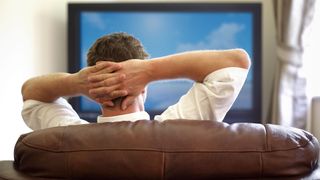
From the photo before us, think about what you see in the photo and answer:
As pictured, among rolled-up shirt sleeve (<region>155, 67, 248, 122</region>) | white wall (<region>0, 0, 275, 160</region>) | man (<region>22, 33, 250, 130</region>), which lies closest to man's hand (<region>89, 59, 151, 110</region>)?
man (<region>22, 33, 250, 130</region>)

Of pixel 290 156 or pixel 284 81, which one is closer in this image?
pixel 290 156

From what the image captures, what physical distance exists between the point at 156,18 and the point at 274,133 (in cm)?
246

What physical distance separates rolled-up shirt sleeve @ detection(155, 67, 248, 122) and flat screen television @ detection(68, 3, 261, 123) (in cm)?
205

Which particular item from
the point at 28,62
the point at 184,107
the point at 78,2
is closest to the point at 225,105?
→ the point at 184,107

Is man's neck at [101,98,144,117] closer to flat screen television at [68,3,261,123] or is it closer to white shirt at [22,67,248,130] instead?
white shirt at [22,67,248,130]

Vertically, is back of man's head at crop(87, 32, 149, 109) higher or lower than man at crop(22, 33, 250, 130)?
higher

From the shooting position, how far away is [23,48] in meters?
2.71

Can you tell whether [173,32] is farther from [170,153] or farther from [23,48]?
[170,153]

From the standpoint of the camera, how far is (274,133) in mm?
898

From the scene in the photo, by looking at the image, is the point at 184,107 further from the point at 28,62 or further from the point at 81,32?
the point at 81,32

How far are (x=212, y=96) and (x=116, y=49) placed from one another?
0.29 metres

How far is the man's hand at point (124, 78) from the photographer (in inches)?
45.3

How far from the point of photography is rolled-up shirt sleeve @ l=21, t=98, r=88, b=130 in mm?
1334

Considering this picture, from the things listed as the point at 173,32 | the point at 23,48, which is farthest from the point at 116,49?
the point at 173,32
